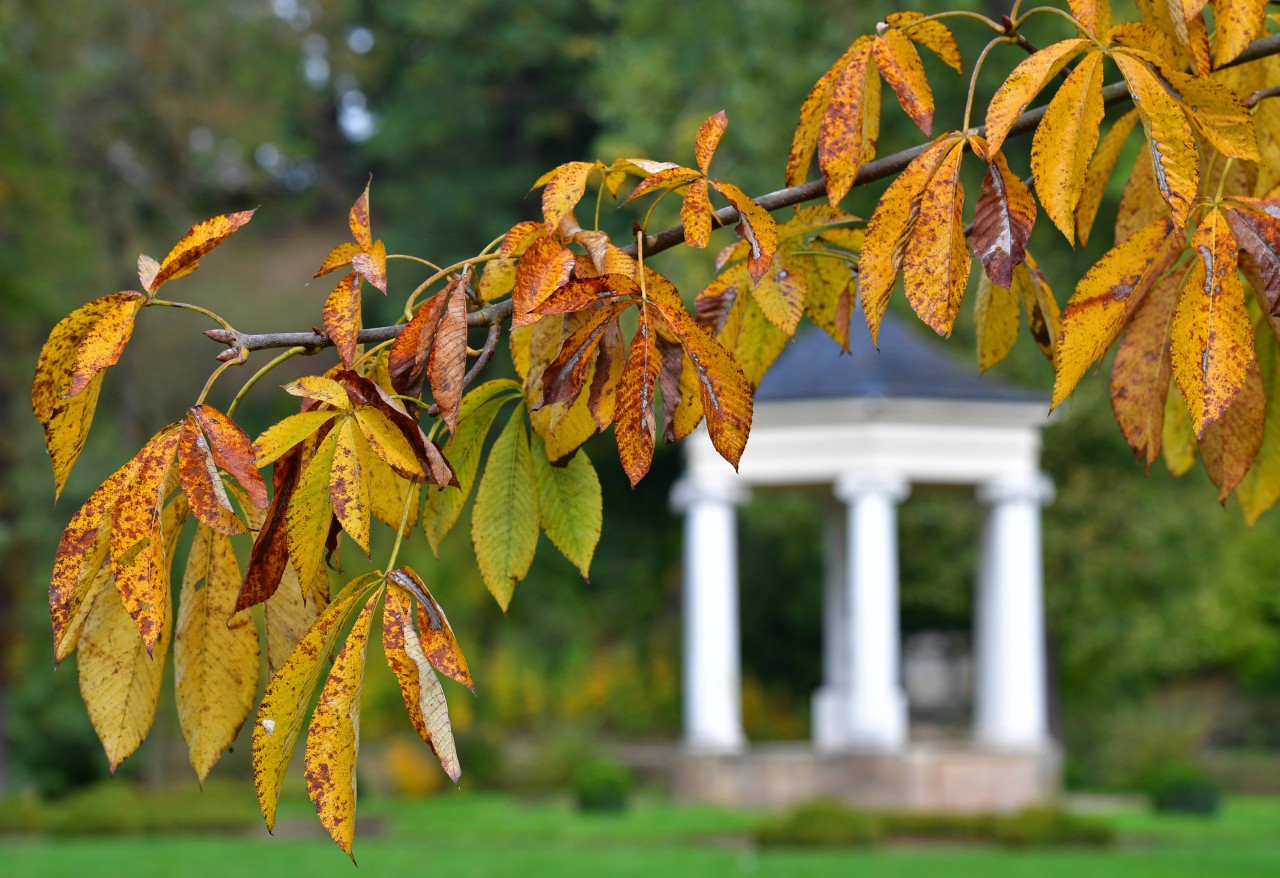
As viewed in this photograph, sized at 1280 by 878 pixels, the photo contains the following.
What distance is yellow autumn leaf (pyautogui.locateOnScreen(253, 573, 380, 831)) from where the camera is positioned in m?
1.14

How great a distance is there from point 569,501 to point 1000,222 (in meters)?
0.47

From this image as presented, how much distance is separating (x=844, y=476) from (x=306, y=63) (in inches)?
680

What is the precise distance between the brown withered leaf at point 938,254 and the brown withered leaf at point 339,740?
496 mm

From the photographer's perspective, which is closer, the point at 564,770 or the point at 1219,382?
the point at 1219,382

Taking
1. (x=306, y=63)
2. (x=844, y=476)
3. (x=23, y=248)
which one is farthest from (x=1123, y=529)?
(x=306, y=63)

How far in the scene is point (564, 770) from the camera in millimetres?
20375

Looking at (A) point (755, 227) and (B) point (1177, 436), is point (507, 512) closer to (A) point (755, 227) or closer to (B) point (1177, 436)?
(A) point (755, 227)

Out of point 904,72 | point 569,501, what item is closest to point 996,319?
point 904,72

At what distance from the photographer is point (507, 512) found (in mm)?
1436

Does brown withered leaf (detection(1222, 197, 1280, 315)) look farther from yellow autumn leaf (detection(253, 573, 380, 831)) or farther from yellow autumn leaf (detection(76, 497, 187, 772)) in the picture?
yellow autumn leaf (detection(76, 497, 187, 772))

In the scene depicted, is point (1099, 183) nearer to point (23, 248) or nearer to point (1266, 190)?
point (1266, 190)

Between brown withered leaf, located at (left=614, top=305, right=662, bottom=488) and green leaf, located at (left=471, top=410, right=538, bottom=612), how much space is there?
218 mm

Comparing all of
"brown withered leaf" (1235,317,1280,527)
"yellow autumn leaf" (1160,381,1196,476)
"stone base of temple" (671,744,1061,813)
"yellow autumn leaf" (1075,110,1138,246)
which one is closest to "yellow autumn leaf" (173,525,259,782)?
"yellow autumn leaf" (1075,110,1138,246)

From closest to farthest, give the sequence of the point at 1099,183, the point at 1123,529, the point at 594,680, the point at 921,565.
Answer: the point at 1099,183
the point at 1123,529
the point at 921,565
the point at 594,680
